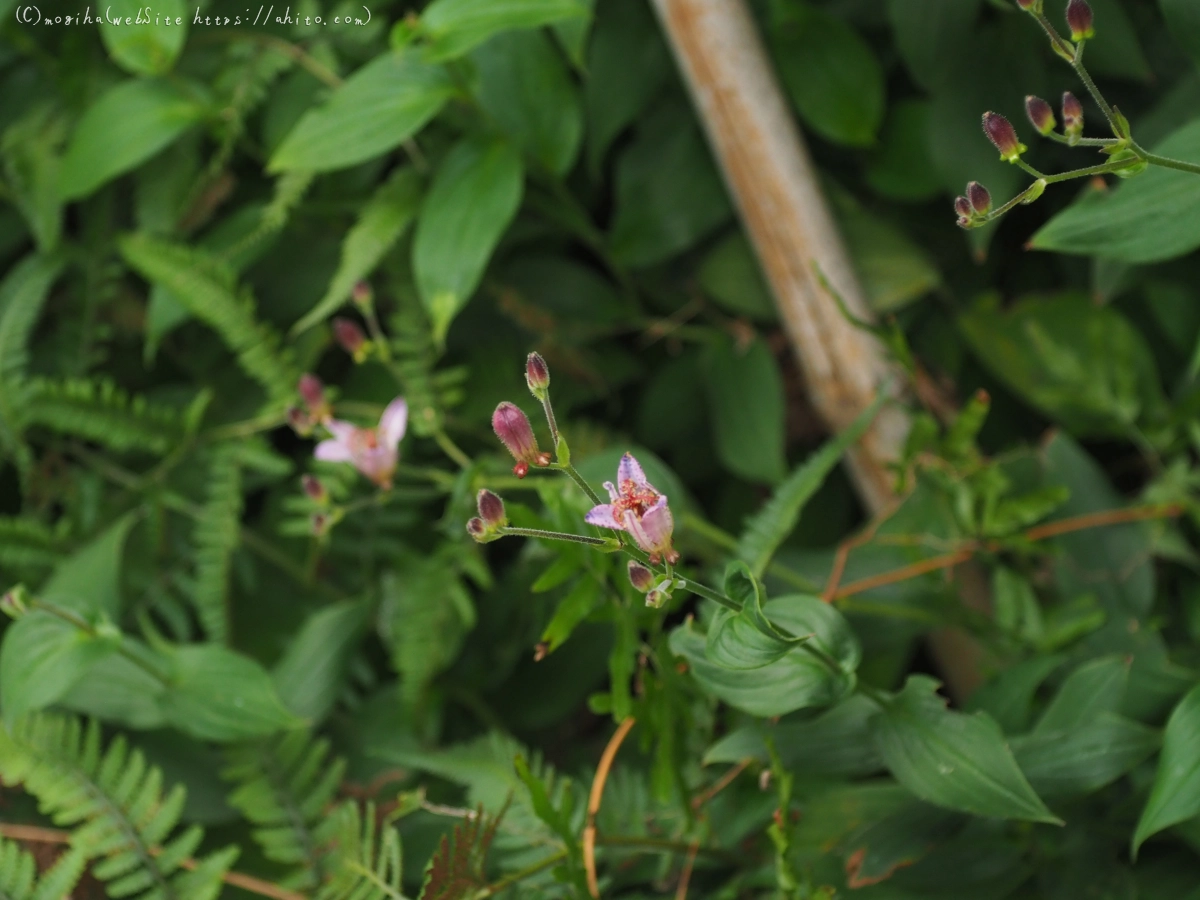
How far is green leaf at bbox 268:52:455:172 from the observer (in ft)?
3.27

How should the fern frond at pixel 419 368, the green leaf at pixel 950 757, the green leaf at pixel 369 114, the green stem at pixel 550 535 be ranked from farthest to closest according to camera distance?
the fern frond at pixel 419 368, the green leaf at pixel 369 114, the green leaf at pixel 950 757, the green stem at pixel 550 535

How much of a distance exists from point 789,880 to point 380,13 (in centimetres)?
97

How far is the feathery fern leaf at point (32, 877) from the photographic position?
814 millimetres

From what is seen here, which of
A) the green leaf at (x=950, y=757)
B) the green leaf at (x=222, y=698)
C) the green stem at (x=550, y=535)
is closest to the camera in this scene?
the green stem at (x=550, y=535)

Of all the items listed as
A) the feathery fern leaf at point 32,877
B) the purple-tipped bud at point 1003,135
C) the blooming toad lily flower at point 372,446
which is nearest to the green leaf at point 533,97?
the blooming toad lily flower at point 372,446

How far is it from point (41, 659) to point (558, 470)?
421 mm

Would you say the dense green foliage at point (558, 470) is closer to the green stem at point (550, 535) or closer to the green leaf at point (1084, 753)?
the green leaf at point (1084, 753)

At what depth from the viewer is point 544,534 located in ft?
1.89

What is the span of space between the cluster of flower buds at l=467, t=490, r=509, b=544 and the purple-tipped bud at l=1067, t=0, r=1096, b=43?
0.43 meters

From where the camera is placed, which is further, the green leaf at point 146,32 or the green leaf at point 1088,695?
the green leaf at point 146,32

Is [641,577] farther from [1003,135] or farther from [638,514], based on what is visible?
[1003,135]

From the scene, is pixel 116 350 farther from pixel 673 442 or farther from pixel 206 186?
pixel 673 442

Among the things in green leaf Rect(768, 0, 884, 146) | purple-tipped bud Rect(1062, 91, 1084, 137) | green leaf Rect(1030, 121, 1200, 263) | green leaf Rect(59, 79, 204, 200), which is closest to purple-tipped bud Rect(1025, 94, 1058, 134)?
purple-tipped bud Rect(1062, 91, 1084, 137)

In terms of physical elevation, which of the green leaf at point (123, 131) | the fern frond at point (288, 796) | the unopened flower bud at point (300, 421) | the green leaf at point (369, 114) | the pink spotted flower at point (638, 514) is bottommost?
the fern frond at point (288, 796)
